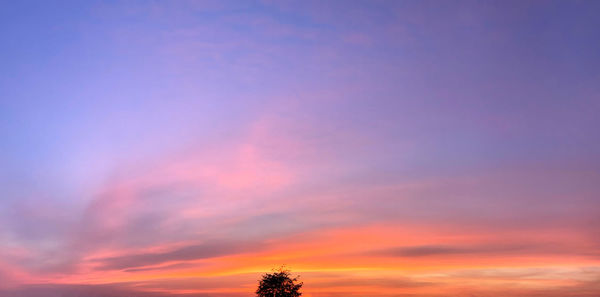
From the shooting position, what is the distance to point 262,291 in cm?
14912

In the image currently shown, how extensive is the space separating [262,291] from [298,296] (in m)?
8.21

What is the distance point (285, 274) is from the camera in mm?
150000

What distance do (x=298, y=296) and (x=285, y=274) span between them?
227 inches

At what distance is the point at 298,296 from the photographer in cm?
14788

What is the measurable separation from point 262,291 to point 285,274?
6355mm
